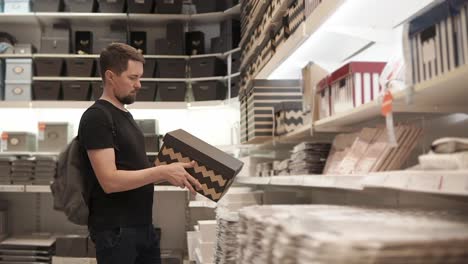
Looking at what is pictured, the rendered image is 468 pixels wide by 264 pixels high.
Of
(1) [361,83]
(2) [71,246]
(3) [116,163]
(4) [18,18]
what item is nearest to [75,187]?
(3) [116,163]

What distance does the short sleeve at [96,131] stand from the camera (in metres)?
2.04

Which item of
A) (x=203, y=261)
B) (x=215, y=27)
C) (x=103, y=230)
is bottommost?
(x=203, y=261)

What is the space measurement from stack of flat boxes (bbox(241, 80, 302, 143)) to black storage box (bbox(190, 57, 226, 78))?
177cm

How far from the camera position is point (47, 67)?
4.93 metres

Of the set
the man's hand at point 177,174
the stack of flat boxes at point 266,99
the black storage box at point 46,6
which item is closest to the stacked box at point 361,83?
the man's hand at point 177,174

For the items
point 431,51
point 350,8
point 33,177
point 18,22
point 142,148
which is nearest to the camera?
point 431,51

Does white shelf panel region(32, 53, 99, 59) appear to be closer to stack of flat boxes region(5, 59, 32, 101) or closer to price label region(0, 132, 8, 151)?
stack of flat boxes region(5, 59, 32, 101)

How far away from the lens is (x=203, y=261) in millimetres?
2605

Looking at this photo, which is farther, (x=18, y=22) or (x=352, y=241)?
(x=18, y=22)

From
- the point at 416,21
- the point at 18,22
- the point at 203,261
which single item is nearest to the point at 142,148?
the point at 203,261

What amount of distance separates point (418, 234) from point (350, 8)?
1130mm

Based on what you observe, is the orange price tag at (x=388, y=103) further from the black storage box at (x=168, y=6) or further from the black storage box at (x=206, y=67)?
the black storage box at (x=168, y=6)

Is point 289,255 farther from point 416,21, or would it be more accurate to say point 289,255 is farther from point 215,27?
point 215,27

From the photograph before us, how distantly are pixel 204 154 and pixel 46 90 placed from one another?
11.0 ft
